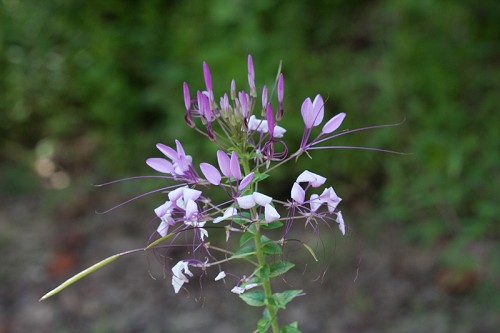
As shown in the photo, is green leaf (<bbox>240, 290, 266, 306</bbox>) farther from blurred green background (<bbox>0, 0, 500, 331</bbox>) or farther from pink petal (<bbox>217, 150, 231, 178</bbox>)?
blurred green background (<bbox>0, 0, 500, 331</bbox>)

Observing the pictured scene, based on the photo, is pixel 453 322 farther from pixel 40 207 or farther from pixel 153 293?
pixel 40 207

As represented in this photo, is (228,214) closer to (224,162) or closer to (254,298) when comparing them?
(224,162)

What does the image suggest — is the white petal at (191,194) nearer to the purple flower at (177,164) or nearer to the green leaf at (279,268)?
the purple flower at (177,164)

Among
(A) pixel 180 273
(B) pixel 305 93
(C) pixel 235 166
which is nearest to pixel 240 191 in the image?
(C) pixel 235 166

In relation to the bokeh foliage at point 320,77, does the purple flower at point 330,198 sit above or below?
above

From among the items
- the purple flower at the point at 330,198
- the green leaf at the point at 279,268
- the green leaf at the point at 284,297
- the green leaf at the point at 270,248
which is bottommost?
the green leaf at the point at 284,297

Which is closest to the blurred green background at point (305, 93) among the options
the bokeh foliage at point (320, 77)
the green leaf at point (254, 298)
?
the bokeh foliage at point (320, 77)

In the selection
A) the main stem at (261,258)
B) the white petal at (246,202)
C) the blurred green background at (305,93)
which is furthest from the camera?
the blurred green background at (305,93)

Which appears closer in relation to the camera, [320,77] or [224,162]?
[224,162]
